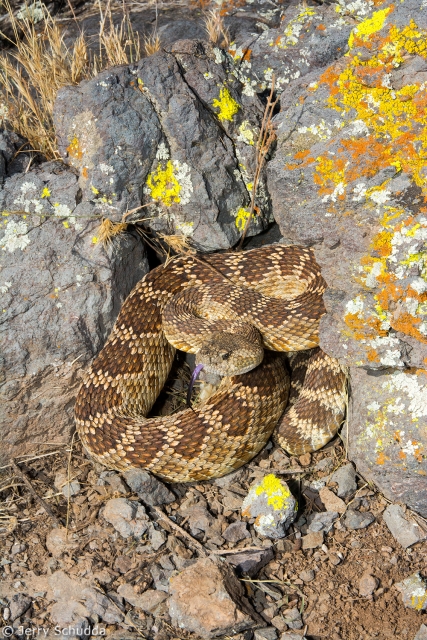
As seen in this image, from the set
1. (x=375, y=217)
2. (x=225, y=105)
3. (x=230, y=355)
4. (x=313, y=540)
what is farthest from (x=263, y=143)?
(x=313, y=540)

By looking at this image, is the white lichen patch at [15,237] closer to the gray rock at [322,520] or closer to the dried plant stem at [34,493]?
the dried plant stem at [34,493]


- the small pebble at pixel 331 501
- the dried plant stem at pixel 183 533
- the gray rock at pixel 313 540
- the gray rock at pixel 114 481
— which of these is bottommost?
the small pebble at pixel 331 501

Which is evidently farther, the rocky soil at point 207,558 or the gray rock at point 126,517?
the gray rock at point 126,517

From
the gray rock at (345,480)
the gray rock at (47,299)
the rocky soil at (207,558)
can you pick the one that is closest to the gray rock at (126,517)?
the rocky soil at (207,558)

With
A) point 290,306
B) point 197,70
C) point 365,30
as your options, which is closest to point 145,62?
point 197,70

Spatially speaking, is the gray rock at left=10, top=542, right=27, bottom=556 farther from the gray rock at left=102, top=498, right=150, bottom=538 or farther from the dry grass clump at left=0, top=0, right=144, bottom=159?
the dry grass clump at left=0, top=0, right=144, bottom=159

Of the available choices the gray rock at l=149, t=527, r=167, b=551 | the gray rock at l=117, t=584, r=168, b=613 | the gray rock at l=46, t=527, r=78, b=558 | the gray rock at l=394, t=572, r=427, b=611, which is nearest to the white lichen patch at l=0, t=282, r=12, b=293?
the gray rock at l=46, t=527, r=78, b=558

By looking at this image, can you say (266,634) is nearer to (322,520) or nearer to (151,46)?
(322,520)
